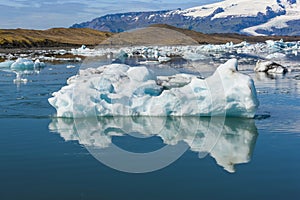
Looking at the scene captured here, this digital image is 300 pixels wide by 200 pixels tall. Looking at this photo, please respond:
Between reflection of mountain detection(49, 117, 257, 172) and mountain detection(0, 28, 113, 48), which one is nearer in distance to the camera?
reflection of mountain detection(49, 117, 257, 172)

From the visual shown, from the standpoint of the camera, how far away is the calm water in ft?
18.3

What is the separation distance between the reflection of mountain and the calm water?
0.05 ft

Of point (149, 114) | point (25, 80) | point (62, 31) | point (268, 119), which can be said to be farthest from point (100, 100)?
point (62, 31)

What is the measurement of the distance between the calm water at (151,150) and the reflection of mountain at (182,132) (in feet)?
0.05

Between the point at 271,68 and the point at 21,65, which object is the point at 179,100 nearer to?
the point at 271,68

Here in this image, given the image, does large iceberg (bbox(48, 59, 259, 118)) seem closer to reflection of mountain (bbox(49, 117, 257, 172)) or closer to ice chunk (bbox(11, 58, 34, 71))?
reflection of mountain (bbox(49, 117, 257, 172))

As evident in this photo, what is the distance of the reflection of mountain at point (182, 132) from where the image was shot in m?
7.32

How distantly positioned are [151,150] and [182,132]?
50.0 inches

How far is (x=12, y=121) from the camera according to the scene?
9781 mm

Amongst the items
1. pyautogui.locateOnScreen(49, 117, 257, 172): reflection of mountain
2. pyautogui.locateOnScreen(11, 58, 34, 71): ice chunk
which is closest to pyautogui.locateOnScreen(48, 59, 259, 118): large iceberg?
pyautogui.locateOnScreen(49, 117, 257, 172): reflection of mountain

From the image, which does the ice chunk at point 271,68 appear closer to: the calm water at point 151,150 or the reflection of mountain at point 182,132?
the calm water at point 151,150

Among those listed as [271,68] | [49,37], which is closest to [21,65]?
[271,68]

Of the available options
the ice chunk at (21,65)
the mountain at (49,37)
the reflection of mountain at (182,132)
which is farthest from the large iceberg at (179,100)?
the mountain at (49,37)

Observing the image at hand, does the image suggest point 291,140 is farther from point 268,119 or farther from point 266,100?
point 266,100
